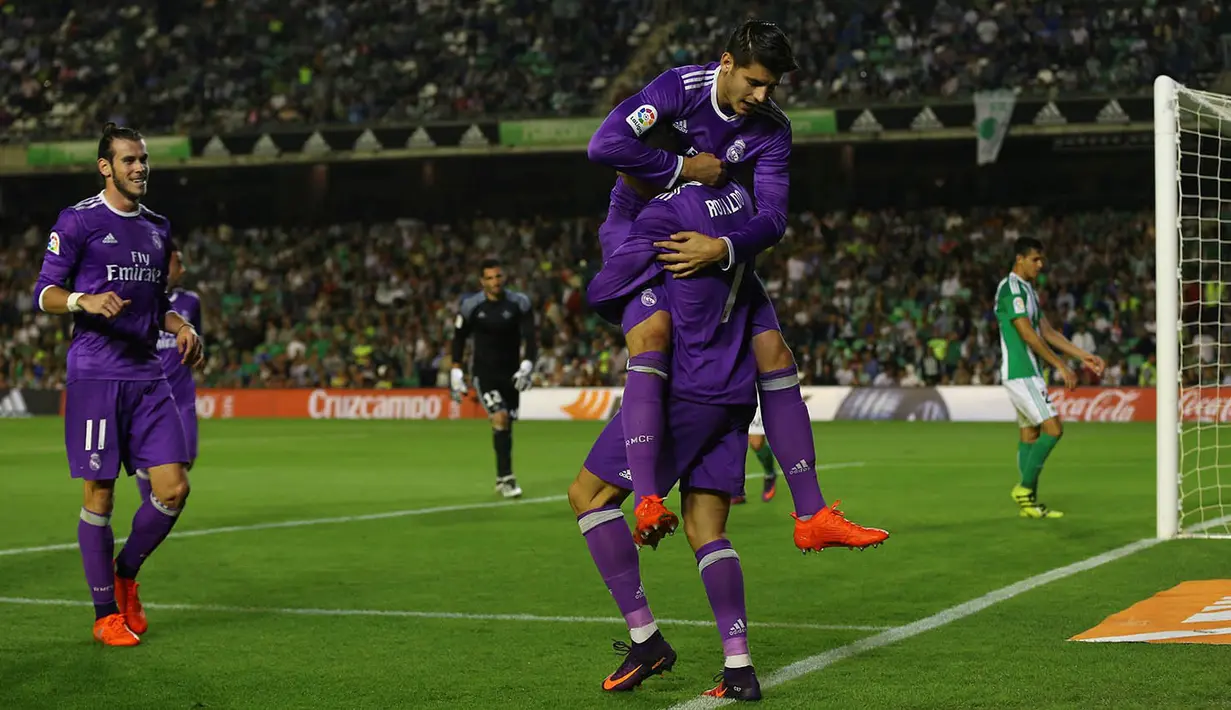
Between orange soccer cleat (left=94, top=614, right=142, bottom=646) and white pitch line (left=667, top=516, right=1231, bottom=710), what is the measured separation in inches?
110

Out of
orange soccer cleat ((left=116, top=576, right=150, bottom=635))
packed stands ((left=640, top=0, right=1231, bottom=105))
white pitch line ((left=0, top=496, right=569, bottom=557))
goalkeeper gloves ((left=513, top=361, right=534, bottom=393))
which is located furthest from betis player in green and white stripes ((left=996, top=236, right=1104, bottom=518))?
packed stands ((left=640, top=0, right=1231, bottom=105))

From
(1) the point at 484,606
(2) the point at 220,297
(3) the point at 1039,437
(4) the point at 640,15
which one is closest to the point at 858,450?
(3) the point at 1039,437

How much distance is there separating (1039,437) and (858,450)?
898cm

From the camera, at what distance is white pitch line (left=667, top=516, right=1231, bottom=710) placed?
19.5ft

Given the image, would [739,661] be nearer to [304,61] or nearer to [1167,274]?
[1167,274]

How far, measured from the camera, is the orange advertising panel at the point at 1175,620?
6.71 m

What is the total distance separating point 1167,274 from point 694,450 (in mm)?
5812

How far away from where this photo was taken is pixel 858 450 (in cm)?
2198

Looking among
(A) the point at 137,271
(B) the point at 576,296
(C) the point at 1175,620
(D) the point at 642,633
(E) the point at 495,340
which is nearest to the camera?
(D) the point at 642,633

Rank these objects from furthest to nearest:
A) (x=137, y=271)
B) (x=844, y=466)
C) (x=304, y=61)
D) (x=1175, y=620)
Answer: (x=304, y=61) < (x=844, y=466) < (x=137, y=271) < (x=1175, y=620)

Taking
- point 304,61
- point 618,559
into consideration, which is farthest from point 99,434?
point 304,61

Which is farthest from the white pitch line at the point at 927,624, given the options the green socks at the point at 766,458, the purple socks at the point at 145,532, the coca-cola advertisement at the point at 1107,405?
the coca-cola advertisement at the point at 1107,405

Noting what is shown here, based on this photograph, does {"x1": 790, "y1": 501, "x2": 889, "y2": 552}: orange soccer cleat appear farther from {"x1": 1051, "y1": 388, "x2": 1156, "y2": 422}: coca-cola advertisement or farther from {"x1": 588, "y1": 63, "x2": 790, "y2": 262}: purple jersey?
{"x1": 1051, "y1": 388, "x2": 1156, "y2": 422}: coca-cola advertisement

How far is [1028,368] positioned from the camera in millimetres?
13000
